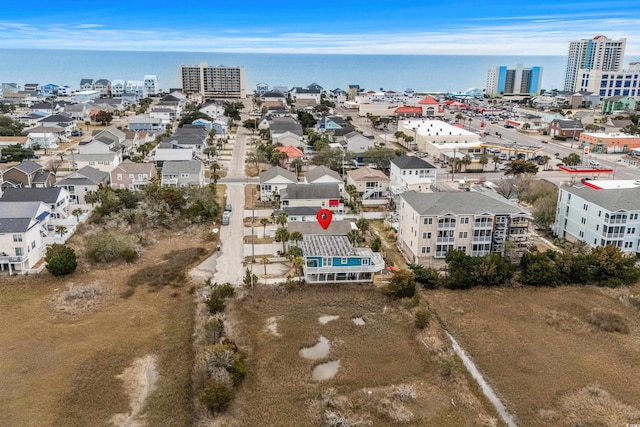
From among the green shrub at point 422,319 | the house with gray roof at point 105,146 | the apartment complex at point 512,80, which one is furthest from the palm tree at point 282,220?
the apartment complex at point 512,80

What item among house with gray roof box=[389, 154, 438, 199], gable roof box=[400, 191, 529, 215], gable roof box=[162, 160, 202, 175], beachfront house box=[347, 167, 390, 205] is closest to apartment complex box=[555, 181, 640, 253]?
gable roof box=[400, 191, 529, 215]

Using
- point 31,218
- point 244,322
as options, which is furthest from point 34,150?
point 244,322

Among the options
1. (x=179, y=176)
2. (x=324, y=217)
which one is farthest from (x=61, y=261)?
(x=179, y=176)

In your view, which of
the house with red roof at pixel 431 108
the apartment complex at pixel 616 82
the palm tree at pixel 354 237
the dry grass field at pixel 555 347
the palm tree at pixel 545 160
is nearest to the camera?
the dry grass field at pixel 555 347

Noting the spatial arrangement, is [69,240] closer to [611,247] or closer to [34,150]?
[611,247]

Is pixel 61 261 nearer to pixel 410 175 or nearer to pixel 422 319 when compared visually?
pixel 422 319

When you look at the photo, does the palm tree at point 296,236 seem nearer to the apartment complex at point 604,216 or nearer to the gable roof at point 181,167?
the apartment complex at point 604,216

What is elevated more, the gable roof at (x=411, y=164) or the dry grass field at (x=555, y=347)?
the gable roof at (x=411, y=164)
